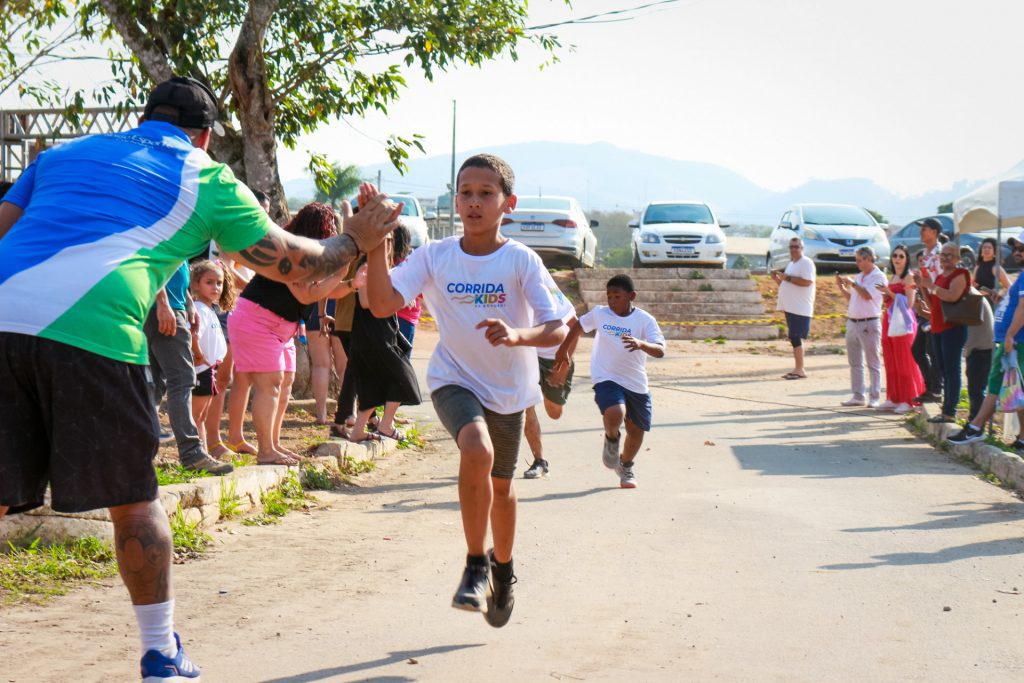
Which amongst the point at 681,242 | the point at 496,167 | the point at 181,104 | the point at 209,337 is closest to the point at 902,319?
the point at 209,337

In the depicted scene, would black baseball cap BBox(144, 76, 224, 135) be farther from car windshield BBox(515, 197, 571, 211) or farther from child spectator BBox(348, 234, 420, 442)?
car windshield BBox(515, 197, 571, 211)

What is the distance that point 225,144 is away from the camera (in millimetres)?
12508

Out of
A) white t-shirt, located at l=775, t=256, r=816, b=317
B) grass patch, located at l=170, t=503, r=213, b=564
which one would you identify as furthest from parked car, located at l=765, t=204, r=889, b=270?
grass patch, located at l=170, t=503, r=213, b=564

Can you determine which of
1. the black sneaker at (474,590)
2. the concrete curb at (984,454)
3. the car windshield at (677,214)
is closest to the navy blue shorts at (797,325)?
the concrete curb at (984,454)

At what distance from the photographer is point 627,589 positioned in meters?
6.05

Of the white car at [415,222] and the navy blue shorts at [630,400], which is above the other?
the white car at [415,222]

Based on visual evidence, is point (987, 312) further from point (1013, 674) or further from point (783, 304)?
point (1013, 674)

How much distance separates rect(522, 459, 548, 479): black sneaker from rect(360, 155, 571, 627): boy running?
426 centimetres

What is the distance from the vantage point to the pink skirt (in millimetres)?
8711

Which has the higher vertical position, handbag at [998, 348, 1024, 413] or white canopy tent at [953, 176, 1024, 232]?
white canopy tent at [953, 176, 1024, 232]

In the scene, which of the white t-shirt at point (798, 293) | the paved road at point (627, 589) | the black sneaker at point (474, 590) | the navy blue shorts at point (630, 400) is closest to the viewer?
the paved road at point (627, 589)

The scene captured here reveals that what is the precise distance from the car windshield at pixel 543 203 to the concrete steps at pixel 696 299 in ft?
5.40

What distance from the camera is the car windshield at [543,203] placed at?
27.3 meters

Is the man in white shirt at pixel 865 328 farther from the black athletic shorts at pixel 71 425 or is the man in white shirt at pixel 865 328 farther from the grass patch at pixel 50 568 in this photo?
the black athletic shorts at pixel 71 425
